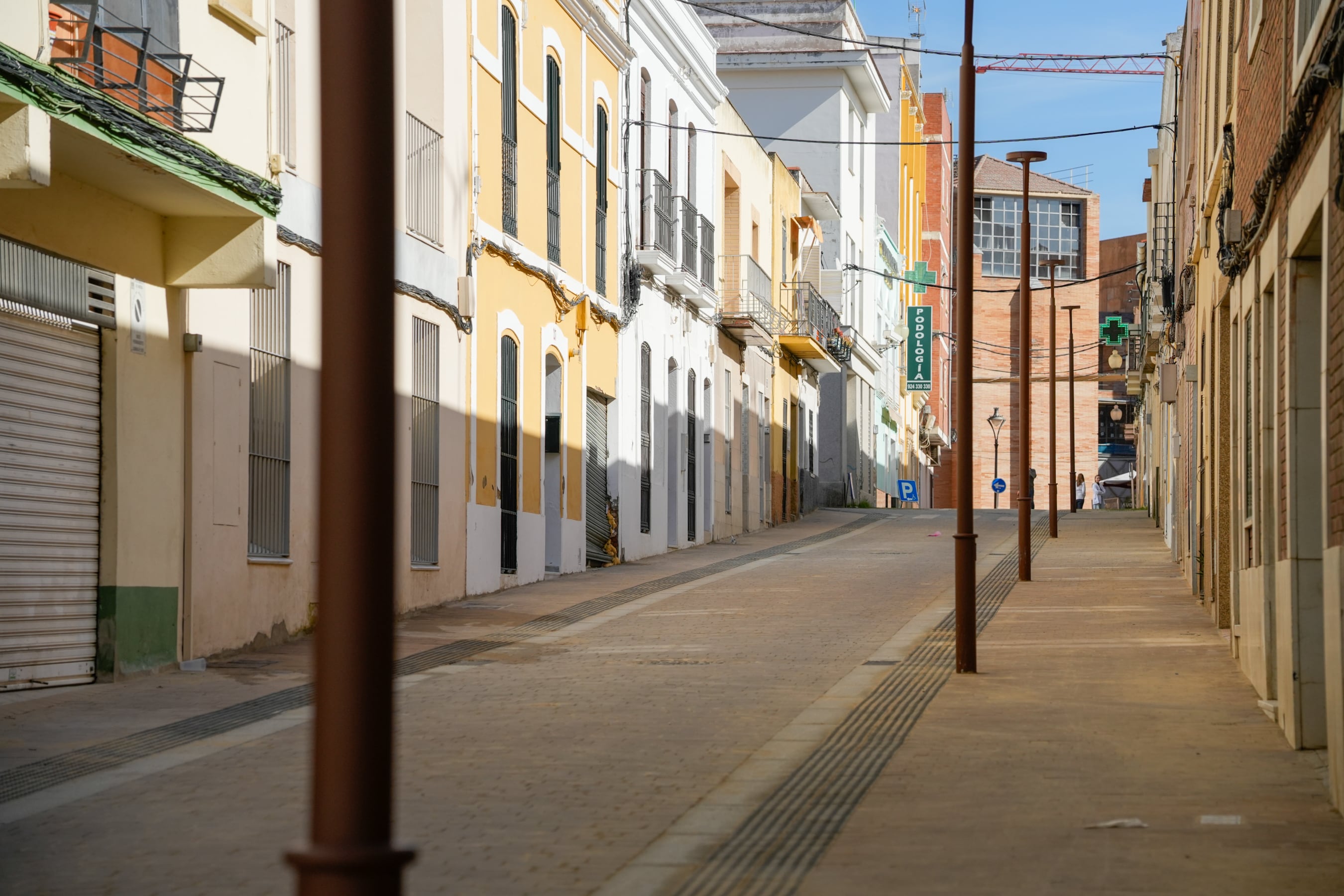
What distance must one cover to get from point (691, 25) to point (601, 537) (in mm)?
10586

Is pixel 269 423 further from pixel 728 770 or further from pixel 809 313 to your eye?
pixel 809 313

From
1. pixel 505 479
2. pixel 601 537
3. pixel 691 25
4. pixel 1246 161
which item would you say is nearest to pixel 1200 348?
pixel 1246 161

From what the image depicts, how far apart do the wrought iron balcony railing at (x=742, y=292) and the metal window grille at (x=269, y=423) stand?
62.5ft

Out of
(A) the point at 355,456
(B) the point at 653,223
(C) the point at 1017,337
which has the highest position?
(C) the point at 1017,337

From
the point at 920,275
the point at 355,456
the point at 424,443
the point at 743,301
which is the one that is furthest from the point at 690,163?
the point at 920,275

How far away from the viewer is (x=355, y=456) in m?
2.96

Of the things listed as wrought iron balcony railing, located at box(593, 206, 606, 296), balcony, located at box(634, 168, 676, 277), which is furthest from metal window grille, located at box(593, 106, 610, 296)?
balcony, located at box(634, 168, 676, 277)

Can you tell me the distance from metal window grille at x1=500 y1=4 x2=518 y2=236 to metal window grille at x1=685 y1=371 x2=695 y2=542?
33.4ft

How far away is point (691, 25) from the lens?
31281 mm

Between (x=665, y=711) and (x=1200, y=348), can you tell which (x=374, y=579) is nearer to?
(x=665, y=711)

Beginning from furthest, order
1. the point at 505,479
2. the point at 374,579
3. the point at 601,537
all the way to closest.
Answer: the point at 601,537 < the point at 505,479 < the point at 374,579

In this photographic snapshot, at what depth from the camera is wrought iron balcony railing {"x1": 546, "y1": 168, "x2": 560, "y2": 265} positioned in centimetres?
2342

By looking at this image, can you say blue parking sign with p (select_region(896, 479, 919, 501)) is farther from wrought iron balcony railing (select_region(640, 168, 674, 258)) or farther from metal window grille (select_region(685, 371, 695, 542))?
wrought iron balcony railing (select_region(640, 168, 674, 258))

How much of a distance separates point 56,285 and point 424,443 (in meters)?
7.20
